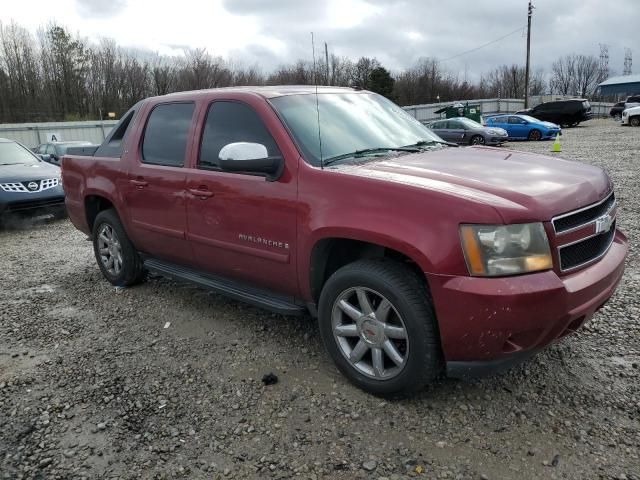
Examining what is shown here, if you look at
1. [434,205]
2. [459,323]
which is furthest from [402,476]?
[434,205]

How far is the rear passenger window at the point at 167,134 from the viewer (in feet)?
13.5

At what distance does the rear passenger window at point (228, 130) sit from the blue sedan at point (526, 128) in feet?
79.6

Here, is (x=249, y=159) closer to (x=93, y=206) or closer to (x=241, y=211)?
(x=241, y=211)

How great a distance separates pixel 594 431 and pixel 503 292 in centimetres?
93

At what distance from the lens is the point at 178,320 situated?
169 inches

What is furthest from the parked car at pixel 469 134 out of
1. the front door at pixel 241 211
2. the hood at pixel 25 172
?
the front door at pixel 241 211

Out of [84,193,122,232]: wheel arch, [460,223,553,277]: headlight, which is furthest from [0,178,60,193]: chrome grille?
[460,223,553,277]: headlight

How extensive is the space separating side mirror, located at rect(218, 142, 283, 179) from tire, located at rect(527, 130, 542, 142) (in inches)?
987

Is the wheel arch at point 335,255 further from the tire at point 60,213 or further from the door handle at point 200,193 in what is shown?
the tire at point 60,213

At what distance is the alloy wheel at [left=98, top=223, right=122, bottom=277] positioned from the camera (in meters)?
5.05

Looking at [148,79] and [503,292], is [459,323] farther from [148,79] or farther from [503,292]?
[148,79]

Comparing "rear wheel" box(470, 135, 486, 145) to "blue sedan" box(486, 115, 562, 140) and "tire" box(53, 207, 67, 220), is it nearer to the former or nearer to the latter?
"blue sedan" box(486, 115, 562, 140)

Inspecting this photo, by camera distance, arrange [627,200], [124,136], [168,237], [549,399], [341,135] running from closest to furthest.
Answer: [549,399] < [341,135] < [168,237] < [124,136] < [627,200]

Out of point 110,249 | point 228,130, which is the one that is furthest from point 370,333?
point 110,249
